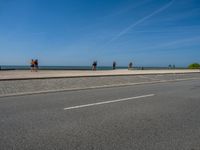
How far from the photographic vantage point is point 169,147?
3.53 metres

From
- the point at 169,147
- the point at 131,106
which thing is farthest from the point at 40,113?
the point at 169,147

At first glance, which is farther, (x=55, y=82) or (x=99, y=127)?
(x=55, y=82)

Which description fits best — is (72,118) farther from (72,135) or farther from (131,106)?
(131,106)

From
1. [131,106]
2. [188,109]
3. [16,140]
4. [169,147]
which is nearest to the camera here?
[169,147]

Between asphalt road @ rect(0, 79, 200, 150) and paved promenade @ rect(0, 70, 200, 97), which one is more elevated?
paved promenade @ rect(0, 70, 200, 97)

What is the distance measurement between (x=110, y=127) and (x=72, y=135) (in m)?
0.97

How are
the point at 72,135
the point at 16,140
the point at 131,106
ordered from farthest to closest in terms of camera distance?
1. the point at 131,106
2. the point at 72,135
3. the point at 16,140

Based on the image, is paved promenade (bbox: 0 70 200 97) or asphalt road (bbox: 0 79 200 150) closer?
asphalt road (bbox: 0 79 200 150)

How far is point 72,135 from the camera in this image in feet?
13.3

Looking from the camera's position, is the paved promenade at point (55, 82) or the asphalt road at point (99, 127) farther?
the paved promenade at point (55, 82)

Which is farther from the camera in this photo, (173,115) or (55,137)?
(173,115)

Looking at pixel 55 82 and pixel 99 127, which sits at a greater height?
pixel 55 82

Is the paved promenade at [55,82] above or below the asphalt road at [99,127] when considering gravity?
above

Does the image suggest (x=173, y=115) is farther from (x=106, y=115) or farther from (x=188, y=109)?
(x=106, y=115)
